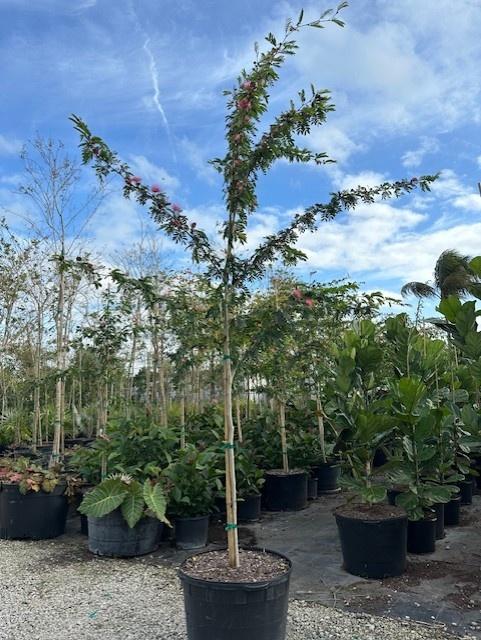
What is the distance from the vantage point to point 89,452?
18.0 ft

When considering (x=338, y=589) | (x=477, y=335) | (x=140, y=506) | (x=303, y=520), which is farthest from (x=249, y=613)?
(x=303, y=520)

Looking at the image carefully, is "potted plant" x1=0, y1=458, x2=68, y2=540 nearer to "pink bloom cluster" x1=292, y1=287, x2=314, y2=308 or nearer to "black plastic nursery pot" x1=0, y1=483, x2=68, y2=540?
"black plastic nursery pot" x1=0, y1=483, x2=68, y2=540

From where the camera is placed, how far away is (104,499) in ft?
13.9

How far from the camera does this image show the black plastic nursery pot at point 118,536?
4414 millimetres

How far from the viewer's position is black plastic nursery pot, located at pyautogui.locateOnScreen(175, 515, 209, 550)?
4.68 metres

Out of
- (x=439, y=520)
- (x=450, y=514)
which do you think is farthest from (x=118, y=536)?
(x=450, y=514)

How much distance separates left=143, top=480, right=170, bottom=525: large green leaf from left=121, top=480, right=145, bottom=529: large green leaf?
96 mm

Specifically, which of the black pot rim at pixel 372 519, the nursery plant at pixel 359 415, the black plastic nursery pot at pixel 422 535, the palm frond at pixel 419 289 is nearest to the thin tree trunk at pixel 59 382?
the nursery plant at pixel 359 415

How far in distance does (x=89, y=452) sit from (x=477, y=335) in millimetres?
3772

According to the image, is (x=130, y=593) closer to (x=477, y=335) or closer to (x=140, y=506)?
(x=140, y=506)

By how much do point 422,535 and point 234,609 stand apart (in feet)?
7.75

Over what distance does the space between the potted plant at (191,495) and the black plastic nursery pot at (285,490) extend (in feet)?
4.15

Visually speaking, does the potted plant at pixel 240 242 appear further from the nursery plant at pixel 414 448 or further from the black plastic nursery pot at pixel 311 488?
the black plastic nursery pot at pixel 311 488

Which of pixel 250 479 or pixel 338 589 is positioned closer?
→ pixel 338 589
